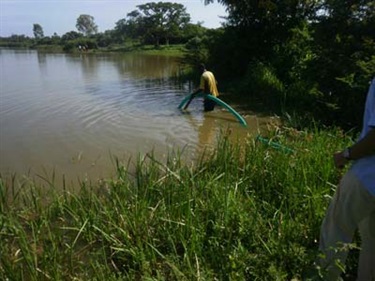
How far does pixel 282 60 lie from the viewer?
14.0 m

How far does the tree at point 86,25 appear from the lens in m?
128

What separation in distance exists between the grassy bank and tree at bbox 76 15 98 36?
132 m

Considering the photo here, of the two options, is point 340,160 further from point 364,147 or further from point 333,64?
point 333,64

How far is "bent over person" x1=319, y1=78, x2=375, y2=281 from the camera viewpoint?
7.60 feet

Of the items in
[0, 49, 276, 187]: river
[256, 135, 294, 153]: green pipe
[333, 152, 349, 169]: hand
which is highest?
[333, 152, 349, 169]: hand

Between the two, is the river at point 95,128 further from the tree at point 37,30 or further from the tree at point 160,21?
the tree at point 37,30

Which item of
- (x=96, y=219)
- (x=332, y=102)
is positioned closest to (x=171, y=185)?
(x=96, y=219)

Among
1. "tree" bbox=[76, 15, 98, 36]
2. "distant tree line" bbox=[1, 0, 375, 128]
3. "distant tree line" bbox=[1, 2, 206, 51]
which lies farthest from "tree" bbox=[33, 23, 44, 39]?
"distant tree line" bbox=[1, 0, 375, 128]

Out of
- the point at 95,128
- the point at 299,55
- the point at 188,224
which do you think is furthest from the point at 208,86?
the point at 188,224

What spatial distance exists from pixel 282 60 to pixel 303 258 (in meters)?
11.9

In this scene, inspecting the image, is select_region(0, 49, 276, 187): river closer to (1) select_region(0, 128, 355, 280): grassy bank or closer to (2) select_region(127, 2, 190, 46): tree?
(1) select_region(0, 128, 355, 280): grassy bank

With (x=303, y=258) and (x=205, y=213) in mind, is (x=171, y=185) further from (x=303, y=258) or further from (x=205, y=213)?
(x=303, y=258)

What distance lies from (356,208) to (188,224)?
1446mm

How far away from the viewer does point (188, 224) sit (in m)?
3.38
